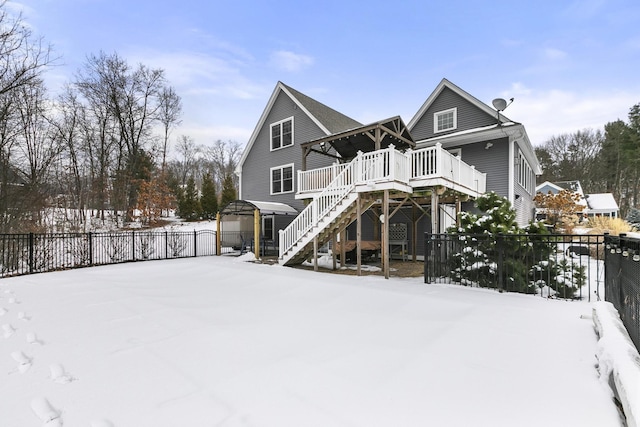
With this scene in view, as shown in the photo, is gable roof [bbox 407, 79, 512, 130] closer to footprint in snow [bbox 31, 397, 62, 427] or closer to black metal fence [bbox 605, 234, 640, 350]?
black metal fence [bbox 605, 234, 640, 350]

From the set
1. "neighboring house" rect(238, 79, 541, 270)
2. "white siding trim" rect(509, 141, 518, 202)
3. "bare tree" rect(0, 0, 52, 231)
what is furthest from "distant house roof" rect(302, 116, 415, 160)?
"bare tree" rect(0, 0, 52, 231)

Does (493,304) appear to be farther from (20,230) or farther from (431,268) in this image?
(20,230)

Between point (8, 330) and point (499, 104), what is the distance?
Result: 15008mm

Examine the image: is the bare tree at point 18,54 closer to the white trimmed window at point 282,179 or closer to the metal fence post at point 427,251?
the white trimmed window at point 282,179

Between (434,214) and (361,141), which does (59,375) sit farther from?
(361,141)

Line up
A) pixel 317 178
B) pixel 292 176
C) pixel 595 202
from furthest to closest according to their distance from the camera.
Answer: pixel 595 202, pixel 292 176, pixel 317 178

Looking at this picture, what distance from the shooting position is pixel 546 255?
6680mm

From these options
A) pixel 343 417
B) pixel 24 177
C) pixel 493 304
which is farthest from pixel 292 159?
pixel 343 417

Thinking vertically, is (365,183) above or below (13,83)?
below

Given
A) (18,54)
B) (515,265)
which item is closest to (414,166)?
(515,265)

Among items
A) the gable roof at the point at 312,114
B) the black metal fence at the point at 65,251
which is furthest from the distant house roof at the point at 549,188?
the black metal fence at the point at 65,251

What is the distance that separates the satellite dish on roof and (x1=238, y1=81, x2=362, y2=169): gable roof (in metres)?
7.06

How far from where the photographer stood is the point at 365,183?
8.93 m

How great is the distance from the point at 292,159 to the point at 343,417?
1471 centimetres
